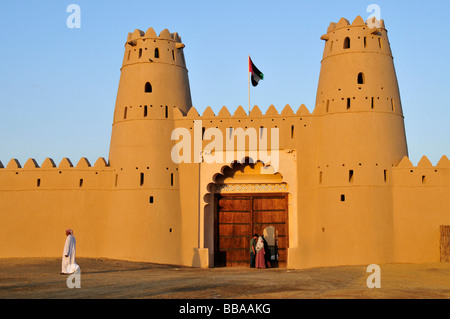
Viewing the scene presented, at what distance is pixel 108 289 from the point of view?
44.2 feet

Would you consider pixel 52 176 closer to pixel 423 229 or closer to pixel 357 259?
pixel 357 259

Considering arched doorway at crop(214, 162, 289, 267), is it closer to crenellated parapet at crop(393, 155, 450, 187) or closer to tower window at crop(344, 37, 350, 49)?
crenellated parapet at crop(393, 155, 450, 187)

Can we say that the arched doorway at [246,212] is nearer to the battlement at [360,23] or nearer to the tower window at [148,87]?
the tower window at [148,87]

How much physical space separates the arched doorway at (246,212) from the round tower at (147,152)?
1942 millimetres

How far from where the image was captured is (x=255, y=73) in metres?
26.2

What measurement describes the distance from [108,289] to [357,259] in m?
11.4

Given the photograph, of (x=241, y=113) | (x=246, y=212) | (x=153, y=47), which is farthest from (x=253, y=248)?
(x=153, y=47)

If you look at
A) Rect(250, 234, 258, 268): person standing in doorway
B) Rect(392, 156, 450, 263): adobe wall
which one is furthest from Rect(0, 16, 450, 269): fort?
Rect(250, 234, 258, 268): person standing in doorway

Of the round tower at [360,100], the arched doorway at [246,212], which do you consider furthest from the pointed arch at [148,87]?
the round tower at [360,100]

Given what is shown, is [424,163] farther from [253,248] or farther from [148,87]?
[148,87]

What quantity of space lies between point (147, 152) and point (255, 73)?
6045 millimetres

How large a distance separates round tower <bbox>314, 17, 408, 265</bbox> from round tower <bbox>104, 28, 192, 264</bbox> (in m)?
6.00
